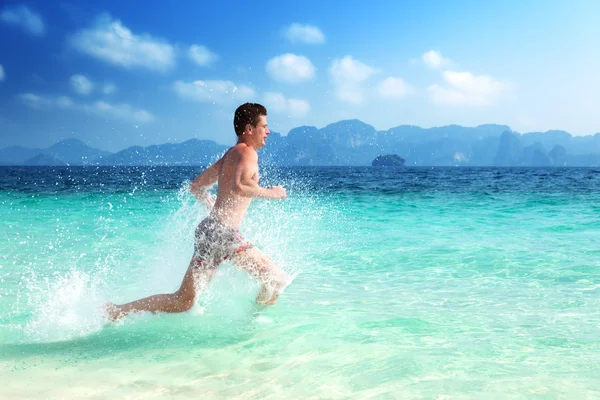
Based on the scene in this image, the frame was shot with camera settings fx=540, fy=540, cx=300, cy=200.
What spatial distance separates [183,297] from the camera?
4.60 metres

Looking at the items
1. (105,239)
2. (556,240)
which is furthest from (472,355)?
(105,239)

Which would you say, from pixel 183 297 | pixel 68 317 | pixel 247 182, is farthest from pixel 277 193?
pixel 68 317

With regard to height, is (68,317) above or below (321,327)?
above

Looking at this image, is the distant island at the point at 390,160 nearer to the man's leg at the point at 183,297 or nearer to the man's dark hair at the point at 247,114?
the man's dark hair at the point at 247,114

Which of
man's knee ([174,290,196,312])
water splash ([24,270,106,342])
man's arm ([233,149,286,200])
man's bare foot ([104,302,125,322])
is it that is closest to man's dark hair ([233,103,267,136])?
man's arm ([233,149,286,200])

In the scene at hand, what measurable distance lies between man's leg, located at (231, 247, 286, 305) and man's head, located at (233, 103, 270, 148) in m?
0.93

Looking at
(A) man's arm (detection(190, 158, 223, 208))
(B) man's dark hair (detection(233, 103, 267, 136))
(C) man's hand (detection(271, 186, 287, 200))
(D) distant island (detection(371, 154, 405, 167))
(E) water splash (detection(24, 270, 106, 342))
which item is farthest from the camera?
(D) distant island (detection(371, 154, 405, 167))

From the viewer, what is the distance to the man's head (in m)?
4.57

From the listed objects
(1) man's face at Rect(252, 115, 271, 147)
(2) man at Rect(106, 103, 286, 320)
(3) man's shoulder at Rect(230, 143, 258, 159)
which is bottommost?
(2) man at Rect(106, 103, 286, 320)

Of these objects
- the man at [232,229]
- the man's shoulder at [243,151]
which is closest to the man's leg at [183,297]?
the man at [232,229]

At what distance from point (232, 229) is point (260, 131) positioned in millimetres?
865

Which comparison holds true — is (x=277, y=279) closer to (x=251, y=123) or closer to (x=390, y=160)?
(x=251, y=123)

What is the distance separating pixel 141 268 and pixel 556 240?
779 centimetres

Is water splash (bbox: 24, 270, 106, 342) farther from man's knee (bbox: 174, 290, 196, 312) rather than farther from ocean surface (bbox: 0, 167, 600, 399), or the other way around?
man's knee (bbox: 174, 290, 196, 312)
